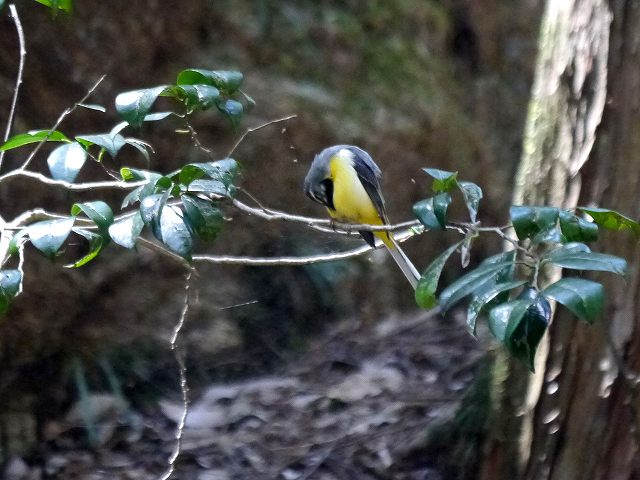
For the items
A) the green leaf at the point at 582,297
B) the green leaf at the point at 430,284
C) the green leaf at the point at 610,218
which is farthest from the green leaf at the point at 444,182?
the green leaf at the point at 582,297

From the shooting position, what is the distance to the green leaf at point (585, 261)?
1.33 meters

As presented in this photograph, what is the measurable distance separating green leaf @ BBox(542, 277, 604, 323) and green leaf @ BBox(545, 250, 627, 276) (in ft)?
0.25

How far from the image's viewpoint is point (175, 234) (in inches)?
57.7

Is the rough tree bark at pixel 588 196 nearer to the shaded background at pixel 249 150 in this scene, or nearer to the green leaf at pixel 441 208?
the green leaf at pixel 441 208

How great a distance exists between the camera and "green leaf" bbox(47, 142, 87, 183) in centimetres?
157

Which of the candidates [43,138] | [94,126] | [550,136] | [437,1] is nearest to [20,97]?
[94,126]

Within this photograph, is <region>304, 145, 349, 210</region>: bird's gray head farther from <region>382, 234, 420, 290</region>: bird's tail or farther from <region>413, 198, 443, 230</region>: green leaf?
<region>413, 198, 443, 230</region>: green leaf

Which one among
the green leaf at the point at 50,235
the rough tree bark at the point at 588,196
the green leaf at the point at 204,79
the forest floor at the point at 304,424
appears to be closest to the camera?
the green leaf at the point at 50,235

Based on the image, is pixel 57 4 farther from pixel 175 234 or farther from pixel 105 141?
pixel 175 234

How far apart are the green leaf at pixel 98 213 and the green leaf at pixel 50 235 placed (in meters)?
0.07

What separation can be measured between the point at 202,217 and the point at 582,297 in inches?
28.4

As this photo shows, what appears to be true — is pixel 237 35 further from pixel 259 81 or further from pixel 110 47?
pixel 110 47

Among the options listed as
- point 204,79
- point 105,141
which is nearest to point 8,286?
point 105,141

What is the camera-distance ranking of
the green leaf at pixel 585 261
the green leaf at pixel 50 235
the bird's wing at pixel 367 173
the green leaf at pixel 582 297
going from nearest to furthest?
the green leaf at pixel 582 297 < the green leaf at pixel 585 261 < the green leaf at pixel 50 235 < the bird's wing at pixel 367 173
